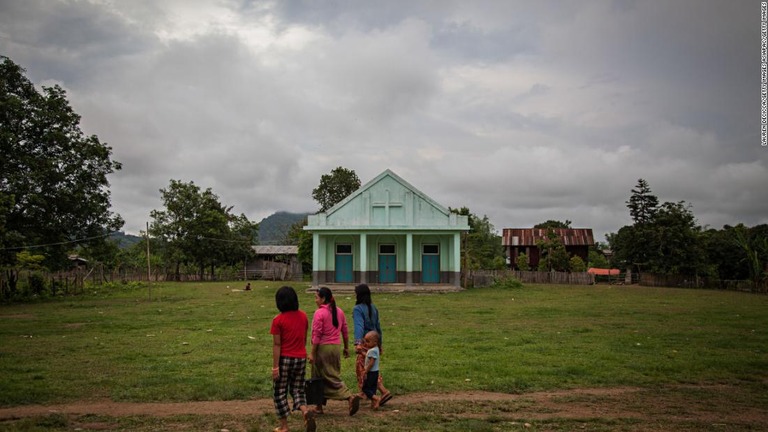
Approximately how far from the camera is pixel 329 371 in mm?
7637

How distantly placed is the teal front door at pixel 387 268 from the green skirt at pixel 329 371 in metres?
28.7

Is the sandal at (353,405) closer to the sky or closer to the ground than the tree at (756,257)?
closer to the ground

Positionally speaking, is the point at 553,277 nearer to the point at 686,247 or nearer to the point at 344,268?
the point at 686,247

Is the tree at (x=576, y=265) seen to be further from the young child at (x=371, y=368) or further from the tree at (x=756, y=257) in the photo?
the young child at (x=371, y=368)

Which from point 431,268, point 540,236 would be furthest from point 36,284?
point 540,236

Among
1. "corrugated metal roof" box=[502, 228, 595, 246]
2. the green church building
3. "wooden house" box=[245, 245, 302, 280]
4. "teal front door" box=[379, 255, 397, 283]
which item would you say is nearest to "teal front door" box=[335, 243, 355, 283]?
the green church building

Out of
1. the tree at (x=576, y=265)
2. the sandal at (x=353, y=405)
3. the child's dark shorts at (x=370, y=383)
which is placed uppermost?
the tree at (x=576, y=265)

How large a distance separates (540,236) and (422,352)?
54589mm

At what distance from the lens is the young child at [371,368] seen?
7.82 meters

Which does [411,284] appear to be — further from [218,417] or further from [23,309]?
[218,417]

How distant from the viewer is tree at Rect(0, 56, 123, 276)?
2861 cm

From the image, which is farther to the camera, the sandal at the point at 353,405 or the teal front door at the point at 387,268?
the teal front door at the point at 387,268

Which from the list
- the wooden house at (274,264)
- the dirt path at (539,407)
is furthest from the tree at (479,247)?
the dirt path at (539,407)

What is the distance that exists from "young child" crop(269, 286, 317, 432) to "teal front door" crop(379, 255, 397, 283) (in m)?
29.3
